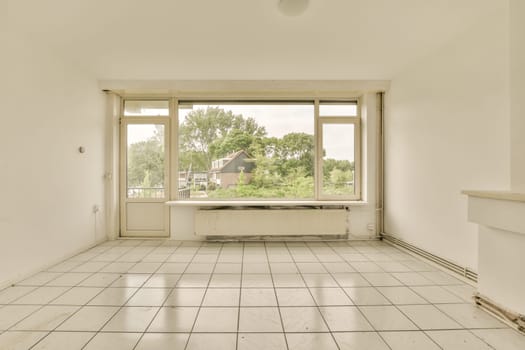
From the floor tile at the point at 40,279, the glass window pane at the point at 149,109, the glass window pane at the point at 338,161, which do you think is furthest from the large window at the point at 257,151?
the floor tile at the point at 40,279

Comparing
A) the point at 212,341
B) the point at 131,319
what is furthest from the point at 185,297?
the point at 212,341

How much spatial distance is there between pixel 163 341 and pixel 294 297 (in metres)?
1.20

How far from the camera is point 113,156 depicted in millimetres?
4621

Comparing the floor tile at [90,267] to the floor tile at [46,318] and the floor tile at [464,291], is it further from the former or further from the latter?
the floor tile at [464,291]

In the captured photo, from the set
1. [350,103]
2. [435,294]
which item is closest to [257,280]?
[435,294]

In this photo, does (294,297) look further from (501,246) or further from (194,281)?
(501,246)

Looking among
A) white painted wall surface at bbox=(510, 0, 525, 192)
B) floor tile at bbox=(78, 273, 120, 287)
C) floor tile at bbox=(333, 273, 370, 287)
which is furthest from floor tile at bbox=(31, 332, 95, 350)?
white painted wall surface at bbox=(510, 0, 525, 192)

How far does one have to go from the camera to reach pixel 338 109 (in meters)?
4.88

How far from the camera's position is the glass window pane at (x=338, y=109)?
485 centimetres

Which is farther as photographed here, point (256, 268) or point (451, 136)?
point (256, 268)

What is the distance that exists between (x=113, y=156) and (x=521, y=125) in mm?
5382

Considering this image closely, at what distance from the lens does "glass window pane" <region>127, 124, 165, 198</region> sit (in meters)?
4.82

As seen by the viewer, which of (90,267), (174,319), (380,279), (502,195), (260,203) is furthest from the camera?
(260,203)

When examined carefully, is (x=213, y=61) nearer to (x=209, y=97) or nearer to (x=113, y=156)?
(x=209, y=97)
